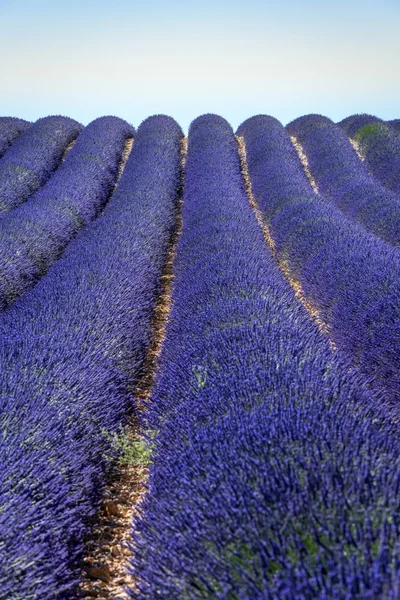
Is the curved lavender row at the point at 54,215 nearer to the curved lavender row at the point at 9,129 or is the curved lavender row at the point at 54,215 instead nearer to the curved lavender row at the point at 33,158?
the curved lavender row at the point at 33,158

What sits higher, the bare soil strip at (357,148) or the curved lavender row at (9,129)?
the curved lavender row at (9,129)

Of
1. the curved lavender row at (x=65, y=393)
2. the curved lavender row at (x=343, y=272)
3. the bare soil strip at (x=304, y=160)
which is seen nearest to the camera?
the curved lavender row at (x=65, y=393)

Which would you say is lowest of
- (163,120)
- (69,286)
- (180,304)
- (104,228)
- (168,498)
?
(168,498)

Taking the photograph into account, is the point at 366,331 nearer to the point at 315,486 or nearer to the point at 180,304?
the point at 180,304

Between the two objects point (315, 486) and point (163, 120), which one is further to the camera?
point (163, 120)

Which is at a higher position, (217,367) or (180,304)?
(180,304)

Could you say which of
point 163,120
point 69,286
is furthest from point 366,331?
point 163,120

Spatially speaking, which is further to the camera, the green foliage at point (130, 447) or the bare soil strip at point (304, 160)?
the bare soil strip at point (304, 160)

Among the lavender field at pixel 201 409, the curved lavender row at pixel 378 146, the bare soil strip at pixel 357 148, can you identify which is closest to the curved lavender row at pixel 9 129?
the lavender field at pixel 201 409

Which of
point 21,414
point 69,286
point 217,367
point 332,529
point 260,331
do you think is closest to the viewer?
point 332,529
